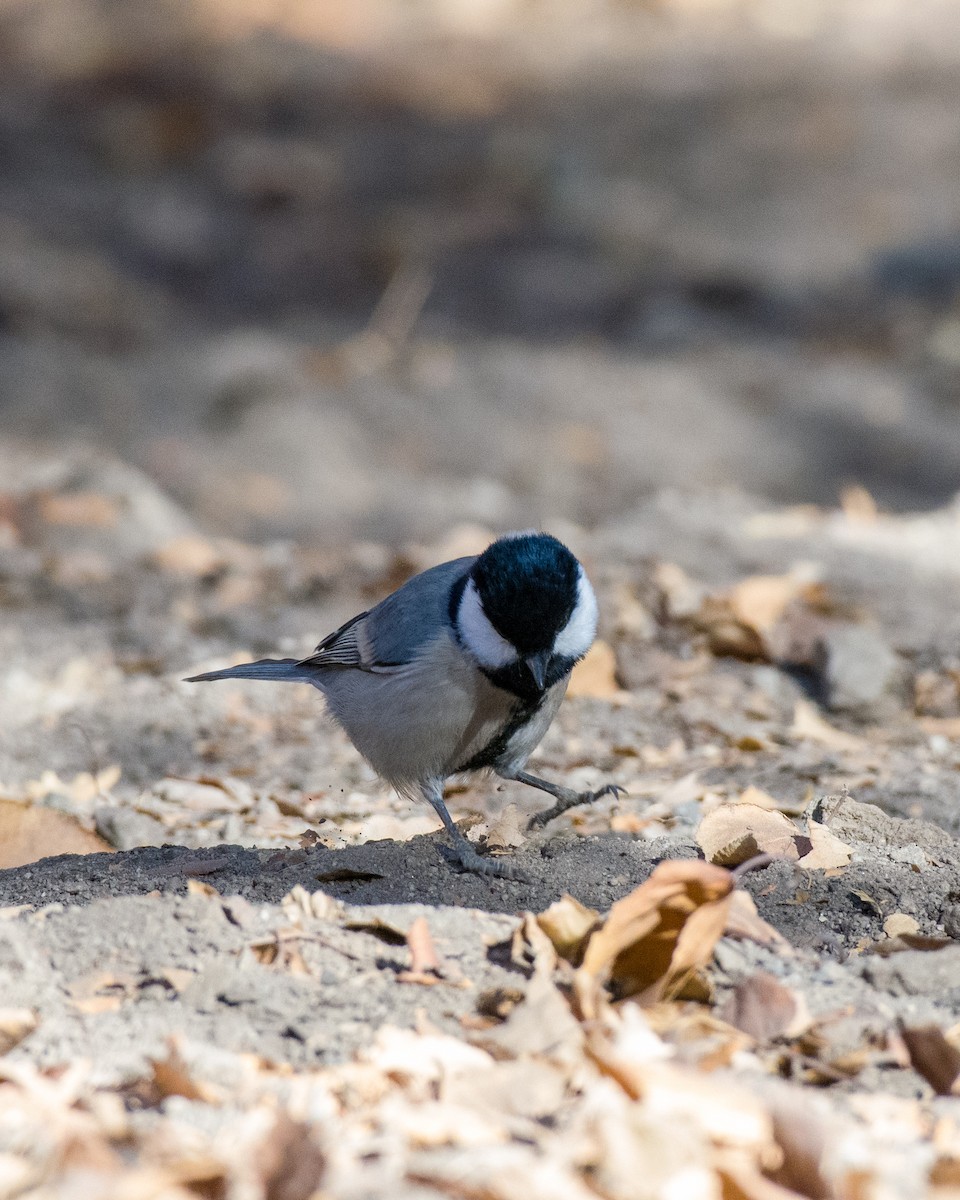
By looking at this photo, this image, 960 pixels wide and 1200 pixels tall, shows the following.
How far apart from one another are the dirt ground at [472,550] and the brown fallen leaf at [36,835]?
0.01 meters

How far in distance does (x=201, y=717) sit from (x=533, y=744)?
4.19 ft

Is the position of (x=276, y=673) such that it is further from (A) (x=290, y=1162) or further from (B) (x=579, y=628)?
(A) (x=290, y=1162)

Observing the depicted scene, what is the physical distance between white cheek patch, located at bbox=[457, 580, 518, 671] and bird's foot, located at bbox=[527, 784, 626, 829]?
42cm

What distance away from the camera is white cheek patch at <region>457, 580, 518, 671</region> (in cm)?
312

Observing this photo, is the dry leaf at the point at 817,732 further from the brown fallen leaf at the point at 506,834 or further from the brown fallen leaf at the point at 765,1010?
the brown fallen leaf at the point at 765,1010

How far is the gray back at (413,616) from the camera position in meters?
3.34

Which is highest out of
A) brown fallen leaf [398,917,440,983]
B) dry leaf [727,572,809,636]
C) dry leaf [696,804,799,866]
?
brown fallen leaf [398,917,440,983]

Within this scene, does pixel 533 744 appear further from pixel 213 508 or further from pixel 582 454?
pixel 582 454

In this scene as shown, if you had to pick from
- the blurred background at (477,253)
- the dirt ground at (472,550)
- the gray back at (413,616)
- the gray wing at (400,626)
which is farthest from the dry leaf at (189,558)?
the gray back at (413,616)

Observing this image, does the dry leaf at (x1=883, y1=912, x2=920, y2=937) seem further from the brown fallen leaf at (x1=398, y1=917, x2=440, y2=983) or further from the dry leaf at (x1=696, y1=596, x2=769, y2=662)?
the dry leaf at (x1=696, y1=596, x2=769, y2=662)

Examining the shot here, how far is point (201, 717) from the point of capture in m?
4.16

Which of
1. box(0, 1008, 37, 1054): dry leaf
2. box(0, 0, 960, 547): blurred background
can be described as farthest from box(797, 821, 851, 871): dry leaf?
box(0, 0, 960, 547): blurred background

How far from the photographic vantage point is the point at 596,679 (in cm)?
433

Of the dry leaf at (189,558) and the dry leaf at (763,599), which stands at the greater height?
the dry leaf at (763,599)
